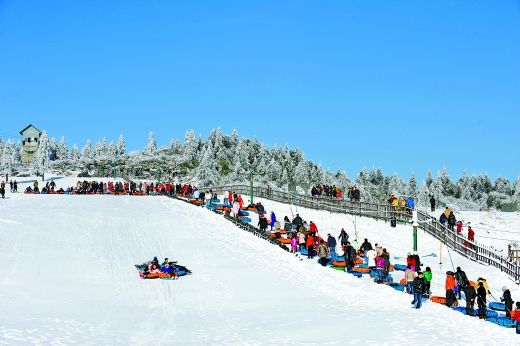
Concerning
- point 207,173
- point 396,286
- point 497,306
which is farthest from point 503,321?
point 207,173

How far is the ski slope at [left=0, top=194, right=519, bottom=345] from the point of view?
18.2 m

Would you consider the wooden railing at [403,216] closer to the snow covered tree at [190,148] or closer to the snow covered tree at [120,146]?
the snow covered tree at [190,148]

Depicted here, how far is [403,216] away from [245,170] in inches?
3189

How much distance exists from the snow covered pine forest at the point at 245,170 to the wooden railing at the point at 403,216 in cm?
4709

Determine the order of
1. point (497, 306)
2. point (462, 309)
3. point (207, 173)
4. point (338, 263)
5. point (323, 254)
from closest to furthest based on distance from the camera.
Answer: point (462, 309)
point (497, 306)
point (338, 263)
point (323, 254)
point (207, 173)

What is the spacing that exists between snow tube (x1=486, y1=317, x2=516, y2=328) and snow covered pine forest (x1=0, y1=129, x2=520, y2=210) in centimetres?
7768

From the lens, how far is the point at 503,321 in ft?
67.1

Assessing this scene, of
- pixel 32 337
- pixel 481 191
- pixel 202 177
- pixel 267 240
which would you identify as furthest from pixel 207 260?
pixel 481 191

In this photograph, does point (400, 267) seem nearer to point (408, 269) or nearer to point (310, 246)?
point (310, 246)

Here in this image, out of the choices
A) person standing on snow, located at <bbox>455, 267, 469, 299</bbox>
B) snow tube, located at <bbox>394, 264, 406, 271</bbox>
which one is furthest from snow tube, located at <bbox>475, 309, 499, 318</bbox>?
snow tube, located at <bbox>394, 264, 406, 271</bbox>

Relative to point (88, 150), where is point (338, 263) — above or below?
below

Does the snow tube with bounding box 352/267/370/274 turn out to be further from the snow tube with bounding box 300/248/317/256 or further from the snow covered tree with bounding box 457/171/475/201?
the snow covered tree with bounding box 457/171/475/201

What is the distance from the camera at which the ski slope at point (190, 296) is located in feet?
59.9

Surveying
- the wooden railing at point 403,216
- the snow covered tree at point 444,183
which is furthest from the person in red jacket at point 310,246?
the snow covered tree at point 444,183
